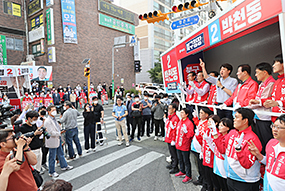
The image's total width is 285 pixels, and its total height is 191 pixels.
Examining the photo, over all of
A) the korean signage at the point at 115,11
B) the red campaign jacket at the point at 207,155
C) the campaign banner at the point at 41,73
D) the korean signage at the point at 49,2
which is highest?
the korean signage at the point at 115,11

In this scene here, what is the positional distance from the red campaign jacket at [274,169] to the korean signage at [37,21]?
25.6 m

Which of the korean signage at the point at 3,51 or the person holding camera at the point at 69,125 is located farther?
the korean signage at the point at 3,51

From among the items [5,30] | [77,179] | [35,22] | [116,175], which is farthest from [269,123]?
[5,30]

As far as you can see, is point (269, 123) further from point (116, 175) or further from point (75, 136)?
point (75, 136)

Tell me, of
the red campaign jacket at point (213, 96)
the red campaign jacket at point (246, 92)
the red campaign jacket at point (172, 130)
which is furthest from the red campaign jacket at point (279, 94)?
the red campaign jacket at point (172, 130)

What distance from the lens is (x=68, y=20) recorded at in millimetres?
21625

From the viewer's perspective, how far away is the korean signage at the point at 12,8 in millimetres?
21141

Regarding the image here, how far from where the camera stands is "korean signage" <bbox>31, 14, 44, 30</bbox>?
21258 millimetres

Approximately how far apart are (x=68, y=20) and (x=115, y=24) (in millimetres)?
8865

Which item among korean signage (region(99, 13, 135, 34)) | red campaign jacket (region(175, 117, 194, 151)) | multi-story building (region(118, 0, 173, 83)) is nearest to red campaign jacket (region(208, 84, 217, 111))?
red campaign jacket (region(175, 117, 194, 151))

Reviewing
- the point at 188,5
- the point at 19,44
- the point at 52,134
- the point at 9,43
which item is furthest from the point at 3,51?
the point at 188,5

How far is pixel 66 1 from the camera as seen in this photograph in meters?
21.2

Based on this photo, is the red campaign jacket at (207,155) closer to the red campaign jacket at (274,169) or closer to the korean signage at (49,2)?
the red campaign jacket at (274,169)

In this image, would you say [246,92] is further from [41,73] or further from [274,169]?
[41,73]
